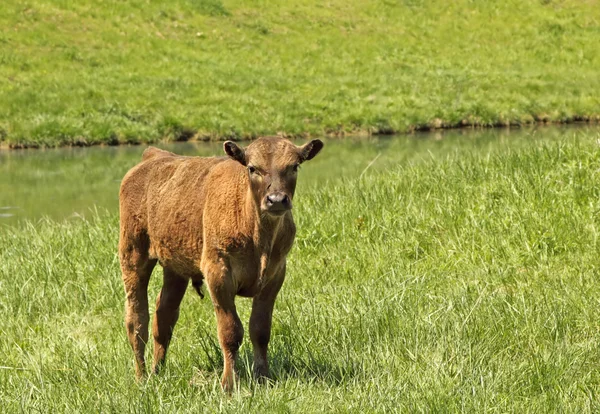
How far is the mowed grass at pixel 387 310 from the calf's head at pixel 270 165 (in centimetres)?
114

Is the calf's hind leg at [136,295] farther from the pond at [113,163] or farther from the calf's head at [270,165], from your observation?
the pond at [113,163]

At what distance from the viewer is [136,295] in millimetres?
6965

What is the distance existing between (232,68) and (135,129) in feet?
24.2

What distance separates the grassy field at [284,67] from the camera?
90.1ft

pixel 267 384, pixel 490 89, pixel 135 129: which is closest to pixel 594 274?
pixel 267 384

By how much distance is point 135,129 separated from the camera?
86.3 feet

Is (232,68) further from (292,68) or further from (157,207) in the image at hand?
(157,207)

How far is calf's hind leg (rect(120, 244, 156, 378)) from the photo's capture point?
6941 millimetres

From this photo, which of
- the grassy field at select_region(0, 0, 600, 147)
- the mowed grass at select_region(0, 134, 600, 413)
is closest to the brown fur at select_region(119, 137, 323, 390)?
the mowed grass at select_region(0, 134, 600, 413)

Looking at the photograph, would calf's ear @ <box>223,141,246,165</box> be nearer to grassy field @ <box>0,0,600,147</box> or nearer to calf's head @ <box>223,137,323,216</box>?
calf's head @ <box>223,137,323,216</box>

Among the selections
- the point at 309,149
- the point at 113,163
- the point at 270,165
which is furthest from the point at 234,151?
the point at 113,163

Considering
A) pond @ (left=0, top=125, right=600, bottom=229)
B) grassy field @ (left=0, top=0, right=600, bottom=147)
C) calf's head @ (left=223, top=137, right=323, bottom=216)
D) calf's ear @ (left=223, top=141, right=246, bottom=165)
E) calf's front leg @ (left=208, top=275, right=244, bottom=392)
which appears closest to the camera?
calf's head @ (left=223, top=137, right=323, bottom=216)

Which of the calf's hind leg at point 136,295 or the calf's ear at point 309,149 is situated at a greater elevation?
the calf's ear at point 309,149

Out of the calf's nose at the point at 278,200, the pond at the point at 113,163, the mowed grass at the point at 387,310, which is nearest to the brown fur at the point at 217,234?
the calf's nose at the point at 278,200
